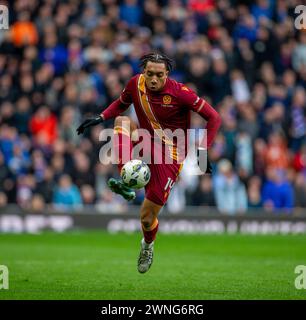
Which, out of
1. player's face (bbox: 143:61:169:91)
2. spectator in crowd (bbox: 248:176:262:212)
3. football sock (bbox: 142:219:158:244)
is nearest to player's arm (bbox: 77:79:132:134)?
player's face (bbox: 143:61:169:91)

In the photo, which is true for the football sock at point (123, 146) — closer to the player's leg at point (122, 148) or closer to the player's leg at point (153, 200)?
the player's leg at point (122, 148)

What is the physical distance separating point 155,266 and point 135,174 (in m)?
2.95

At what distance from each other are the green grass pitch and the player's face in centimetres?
232

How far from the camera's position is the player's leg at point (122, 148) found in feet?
36.0

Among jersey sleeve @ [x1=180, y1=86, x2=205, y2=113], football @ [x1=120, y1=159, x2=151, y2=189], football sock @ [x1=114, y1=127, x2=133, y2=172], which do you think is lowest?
football @ [x1=120, y1=159, x2=151, y2=189]

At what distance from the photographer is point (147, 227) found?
10992 millimetres

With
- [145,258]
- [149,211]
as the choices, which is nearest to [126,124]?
[149,211]

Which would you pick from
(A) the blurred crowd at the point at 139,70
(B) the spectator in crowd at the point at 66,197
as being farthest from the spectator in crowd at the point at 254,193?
(B) the spectator in crowd at the point at 66,197

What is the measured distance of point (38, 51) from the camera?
21.7 metres

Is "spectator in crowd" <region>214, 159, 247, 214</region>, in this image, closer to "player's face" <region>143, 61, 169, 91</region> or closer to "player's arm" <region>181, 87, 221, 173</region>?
"player's arm" <region>181, 87, 221, 173</region>

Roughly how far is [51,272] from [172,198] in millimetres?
8177

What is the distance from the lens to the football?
10.6m
